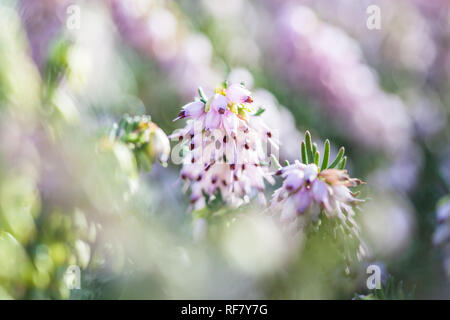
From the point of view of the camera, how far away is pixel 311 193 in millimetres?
820

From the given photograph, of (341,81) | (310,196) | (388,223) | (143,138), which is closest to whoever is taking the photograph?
(310,196)

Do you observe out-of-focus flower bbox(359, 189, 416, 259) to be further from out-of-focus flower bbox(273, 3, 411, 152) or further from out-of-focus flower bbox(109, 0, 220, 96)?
out-of-focus flower bbox(109, 0, 220, 96)

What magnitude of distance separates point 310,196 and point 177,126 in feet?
3.06

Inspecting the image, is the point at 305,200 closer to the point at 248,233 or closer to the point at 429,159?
the point at 248,233

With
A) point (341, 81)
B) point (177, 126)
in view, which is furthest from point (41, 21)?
point (341, 81)

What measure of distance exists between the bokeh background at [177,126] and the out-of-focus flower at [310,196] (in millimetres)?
69

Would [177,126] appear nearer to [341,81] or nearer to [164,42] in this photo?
[164,42]

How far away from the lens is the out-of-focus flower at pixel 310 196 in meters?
0.81

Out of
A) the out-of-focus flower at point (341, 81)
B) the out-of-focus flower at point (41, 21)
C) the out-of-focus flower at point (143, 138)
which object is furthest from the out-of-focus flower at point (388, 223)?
the out-of-focus flower at point (41, 21)

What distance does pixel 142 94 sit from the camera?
69.3 inches

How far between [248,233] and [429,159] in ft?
3.45

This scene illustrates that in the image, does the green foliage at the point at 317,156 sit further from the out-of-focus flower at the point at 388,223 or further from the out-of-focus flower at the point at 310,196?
the out-of-focus flower at the point at 388,223
